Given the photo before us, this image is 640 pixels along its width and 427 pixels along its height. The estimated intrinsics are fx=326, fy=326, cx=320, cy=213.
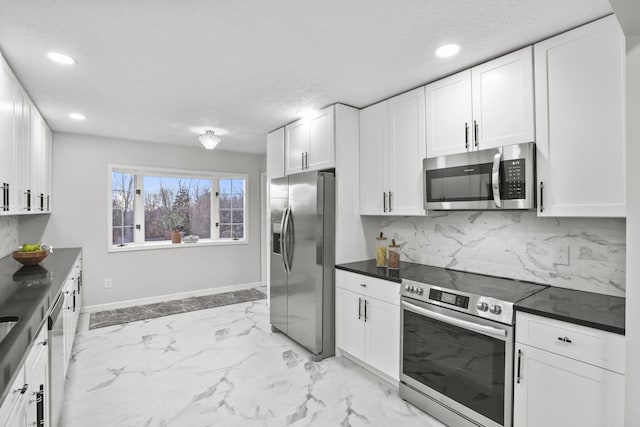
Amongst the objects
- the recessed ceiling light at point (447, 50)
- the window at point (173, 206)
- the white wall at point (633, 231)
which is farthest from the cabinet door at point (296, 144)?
the white wall at point (633, 231)

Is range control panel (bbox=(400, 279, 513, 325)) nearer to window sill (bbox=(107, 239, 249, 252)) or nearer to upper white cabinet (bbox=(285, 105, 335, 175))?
upper white cabinet (bbox=(285, 105, 335, 175))

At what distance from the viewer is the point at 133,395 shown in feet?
8.10

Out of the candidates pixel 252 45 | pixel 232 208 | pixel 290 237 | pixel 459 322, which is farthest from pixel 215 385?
pixel 232 208

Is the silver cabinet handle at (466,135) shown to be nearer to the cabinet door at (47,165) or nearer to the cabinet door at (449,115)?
the cabinet door at (449,115)

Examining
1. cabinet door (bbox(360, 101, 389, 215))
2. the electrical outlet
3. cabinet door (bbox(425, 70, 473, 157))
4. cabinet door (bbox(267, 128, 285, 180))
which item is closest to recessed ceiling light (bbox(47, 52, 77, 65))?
cabinet door (bbox(267, 128, 285, 180))

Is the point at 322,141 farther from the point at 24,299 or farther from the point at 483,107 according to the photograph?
the point at 24,299

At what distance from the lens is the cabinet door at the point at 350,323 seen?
2811mm

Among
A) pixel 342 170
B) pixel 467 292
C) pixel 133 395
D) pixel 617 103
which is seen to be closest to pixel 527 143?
pixel 617 103

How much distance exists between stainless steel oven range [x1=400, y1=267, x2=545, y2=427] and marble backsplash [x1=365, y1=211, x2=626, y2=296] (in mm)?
156

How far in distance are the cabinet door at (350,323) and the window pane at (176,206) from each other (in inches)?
130

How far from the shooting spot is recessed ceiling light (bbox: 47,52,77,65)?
217cm

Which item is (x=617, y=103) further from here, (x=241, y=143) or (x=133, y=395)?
A: (x=241, y=143)

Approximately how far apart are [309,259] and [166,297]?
300 cm

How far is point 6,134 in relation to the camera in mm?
2221
